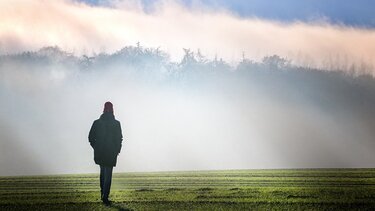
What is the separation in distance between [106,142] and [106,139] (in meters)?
0.09

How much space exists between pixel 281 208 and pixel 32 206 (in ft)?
23.6

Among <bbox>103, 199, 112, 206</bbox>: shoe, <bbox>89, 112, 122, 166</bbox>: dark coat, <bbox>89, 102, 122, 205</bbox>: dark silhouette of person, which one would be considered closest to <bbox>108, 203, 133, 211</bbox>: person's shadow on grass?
<bbox>103, 199, 112, 206</bbox>: shoe

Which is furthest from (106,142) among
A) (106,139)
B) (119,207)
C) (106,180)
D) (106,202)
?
(119,207)

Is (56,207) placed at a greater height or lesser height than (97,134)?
lesser

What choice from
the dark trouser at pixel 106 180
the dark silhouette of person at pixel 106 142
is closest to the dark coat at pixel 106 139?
the dark silhouette of person at pixel 106 142

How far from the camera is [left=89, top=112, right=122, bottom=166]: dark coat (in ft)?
72.2

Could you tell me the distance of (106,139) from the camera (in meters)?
22.1

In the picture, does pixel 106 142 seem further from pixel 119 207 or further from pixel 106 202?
pixel 119 207

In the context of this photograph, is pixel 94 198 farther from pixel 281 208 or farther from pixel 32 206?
pixel 281 208

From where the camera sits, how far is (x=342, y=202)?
21.7m

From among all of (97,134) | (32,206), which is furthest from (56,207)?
(97,134)

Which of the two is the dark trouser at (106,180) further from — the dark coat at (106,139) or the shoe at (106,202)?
the dark coat at (106,139)

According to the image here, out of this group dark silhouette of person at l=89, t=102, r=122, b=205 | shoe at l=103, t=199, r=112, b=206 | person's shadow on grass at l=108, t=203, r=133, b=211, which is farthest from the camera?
dark silhouette of person at l=89, t=102, r=122, b=205

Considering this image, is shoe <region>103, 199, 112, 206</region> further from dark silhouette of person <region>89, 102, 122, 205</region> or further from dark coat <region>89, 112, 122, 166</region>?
dark coat <region>89, 112, 122, 166</region>
